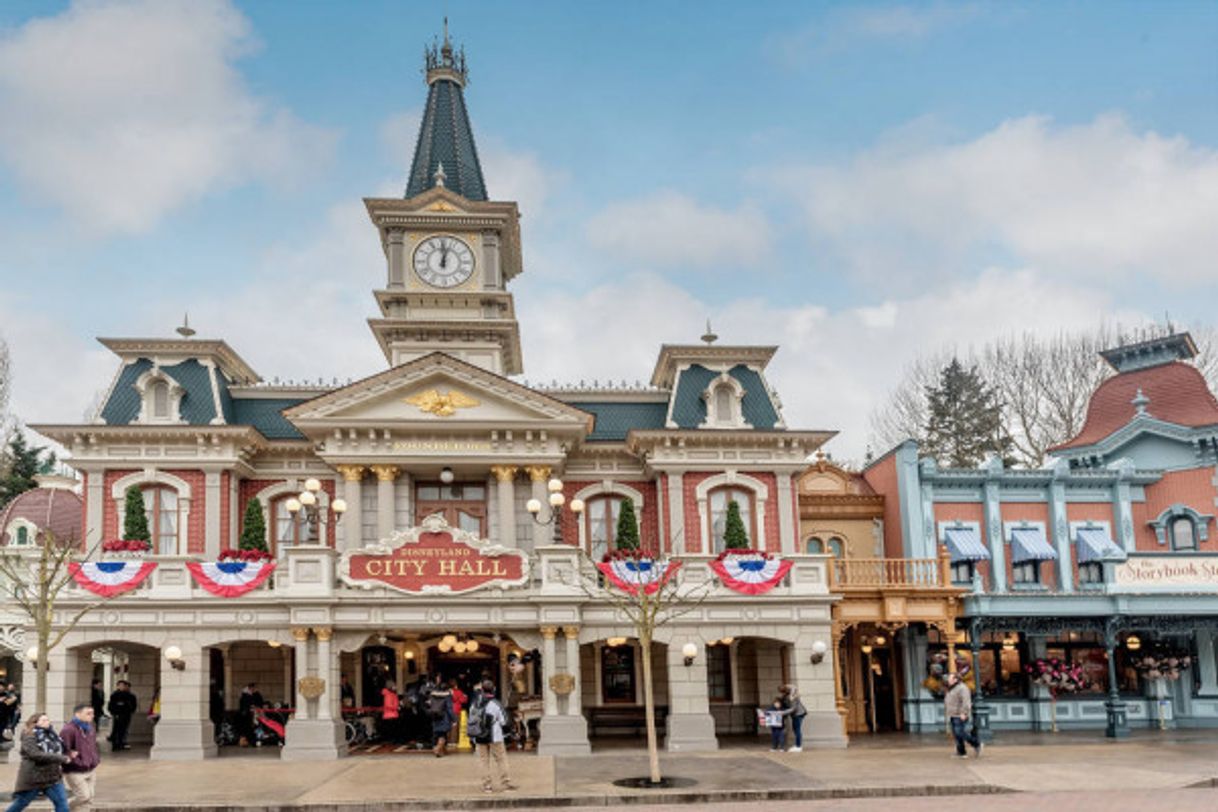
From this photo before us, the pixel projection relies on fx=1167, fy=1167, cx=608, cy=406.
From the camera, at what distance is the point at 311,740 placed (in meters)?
23.2

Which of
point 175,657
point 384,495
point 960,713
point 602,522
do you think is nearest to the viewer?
point 960,713

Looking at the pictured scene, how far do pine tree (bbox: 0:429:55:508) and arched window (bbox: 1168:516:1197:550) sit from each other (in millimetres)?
42514

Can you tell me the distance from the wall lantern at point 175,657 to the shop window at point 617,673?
10349 mm

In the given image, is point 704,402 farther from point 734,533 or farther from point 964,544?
point 964,544

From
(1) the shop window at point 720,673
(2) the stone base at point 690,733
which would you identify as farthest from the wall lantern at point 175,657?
(1) the shop window at point 720,673

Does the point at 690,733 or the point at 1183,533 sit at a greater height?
the point at 1183,533

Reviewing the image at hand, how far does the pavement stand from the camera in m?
17.0

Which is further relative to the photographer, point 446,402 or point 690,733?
point 446,402

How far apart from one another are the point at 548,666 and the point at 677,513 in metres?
6.76

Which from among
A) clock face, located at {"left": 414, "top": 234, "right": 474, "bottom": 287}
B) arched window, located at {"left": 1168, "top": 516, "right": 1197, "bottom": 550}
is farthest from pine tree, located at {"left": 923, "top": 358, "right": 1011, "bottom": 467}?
clock face, located at {"left": 414, "top": 234, "right": 474, "bottom": 287}

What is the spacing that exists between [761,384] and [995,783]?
14.8 metres

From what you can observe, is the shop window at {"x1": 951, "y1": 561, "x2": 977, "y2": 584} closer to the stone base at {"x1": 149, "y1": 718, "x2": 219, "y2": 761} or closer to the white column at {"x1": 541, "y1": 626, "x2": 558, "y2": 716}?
the white column at {"x1": 541, "y1": 626, "x2": 558, "y2": 716}

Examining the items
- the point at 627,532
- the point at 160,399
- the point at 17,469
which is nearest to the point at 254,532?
the point at 160,399

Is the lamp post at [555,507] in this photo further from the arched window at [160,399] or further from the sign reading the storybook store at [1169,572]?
the sign reading the storybook store at [1169,572]
